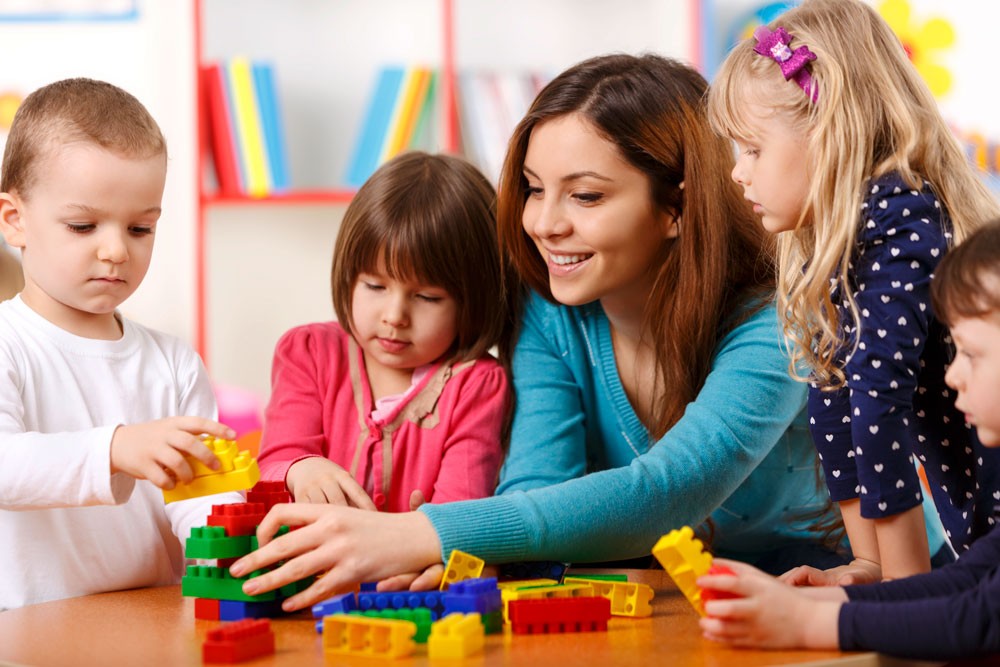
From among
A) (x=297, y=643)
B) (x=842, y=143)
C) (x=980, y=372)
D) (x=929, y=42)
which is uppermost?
(x=929, y=42)

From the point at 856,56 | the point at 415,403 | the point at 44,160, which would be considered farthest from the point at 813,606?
the point at 44,160

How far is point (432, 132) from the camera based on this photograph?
11.8ft

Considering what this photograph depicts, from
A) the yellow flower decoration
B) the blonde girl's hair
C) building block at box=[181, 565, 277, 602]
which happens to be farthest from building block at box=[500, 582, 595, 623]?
the yellow flower decoration

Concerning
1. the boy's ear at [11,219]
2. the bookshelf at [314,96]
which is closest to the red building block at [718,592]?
the boy's ear at [11,219]

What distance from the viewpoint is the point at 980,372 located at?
3.43 ft

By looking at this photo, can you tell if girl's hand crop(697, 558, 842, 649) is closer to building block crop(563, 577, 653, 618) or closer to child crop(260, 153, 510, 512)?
building block crop(563, 577, 653, 618)

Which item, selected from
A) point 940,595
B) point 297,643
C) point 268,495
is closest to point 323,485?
point 268,495

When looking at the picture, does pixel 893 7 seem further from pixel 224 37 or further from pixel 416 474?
pixel 416 474

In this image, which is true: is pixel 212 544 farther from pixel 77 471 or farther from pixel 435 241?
pixel 435 241

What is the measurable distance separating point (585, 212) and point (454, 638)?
0.71m

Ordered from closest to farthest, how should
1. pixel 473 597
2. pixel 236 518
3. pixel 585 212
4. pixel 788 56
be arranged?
pixel 473 597
pixel 236 518
pixel 788 56
pixel 585 212

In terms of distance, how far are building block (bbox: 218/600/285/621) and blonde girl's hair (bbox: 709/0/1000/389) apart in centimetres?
63

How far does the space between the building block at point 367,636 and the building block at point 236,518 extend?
0.67 feet

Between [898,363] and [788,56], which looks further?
[788,56]
